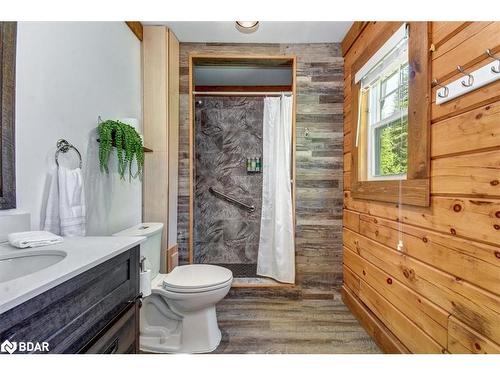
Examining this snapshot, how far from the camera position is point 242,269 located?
117 inches

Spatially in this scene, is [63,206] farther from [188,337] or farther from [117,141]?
[188,337]

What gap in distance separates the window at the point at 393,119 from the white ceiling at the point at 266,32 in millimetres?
394

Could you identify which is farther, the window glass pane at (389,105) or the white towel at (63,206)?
the window glass pane at (389,105)

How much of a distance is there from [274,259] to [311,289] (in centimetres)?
43

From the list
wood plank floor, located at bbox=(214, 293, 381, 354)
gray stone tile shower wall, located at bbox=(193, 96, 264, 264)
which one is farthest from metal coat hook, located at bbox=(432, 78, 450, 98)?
gray stone tile shower wall, located at bbox=(193, 96, 264, 264)

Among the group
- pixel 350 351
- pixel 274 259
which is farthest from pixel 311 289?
pixel 350 351

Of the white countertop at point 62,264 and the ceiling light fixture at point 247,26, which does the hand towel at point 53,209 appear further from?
the ceiling light fixture at point 247,26

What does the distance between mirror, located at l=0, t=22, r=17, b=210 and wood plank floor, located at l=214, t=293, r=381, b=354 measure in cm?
143

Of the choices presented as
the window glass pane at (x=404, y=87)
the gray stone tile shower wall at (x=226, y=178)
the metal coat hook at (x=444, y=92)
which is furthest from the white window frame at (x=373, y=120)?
the gray stone tile shower wall at (x=226, y=178)

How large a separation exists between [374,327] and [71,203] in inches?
77.1

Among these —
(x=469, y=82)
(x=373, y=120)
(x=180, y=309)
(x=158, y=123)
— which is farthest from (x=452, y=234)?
(x=158, y=123)

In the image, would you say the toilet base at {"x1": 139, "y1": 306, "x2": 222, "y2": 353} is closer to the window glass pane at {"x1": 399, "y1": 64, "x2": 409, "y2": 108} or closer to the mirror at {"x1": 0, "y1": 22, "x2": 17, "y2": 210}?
the mirror at {"x1": 0, "y1": 22, "x2": 17, "y2": 210}

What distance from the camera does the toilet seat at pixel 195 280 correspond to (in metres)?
1.58

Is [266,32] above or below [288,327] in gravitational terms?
above
